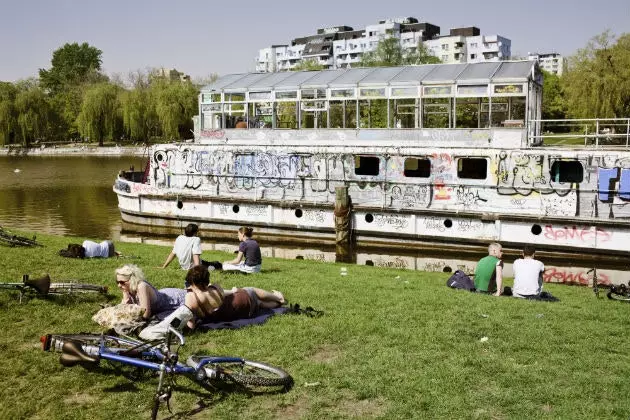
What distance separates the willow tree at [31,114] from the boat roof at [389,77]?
214ft

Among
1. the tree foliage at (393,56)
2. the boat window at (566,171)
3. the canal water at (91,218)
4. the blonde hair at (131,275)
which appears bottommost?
the canal water at (91,218)

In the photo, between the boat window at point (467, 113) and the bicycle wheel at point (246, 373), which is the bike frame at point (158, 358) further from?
the boat window at point (467, 113)

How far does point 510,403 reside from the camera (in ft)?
→ 22.8

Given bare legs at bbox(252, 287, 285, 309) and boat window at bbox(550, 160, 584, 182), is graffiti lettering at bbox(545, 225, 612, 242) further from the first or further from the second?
bare legs at bbox(252, 287, 285, 309)

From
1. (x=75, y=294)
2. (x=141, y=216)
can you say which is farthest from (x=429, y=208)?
(x=75, y=294)

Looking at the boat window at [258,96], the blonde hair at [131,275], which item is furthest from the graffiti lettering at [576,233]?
the blonde hair at [131,275]

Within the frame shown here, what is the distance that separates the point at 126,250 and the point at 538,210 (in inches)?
567

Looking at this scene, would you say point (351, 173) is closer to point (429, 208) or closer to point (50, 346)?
point (429, 208)

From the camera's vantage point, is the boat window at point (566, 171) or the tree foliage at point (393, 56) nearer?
the boat window at point (566, 171)

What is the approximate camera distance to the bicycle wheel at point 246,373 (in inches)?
280

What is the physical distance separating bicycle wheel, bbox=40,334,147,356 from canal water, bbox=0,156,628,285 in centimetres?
1607

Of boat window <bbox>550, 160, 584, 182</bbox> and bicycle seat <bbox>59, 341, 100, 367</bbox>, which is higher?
boat window <bbox>550, 160, 584, 182</bbox>

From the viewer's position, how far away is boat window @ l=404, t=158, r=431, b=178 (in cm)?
2689

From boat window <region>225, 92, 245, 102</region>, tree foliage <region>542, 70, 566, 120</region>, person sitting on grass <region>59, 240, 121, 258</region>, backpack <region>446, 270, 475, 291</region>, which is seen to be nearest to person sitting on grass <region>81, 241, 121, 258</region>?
person sitting on grass <region>59, 240, 121, 258</region>
